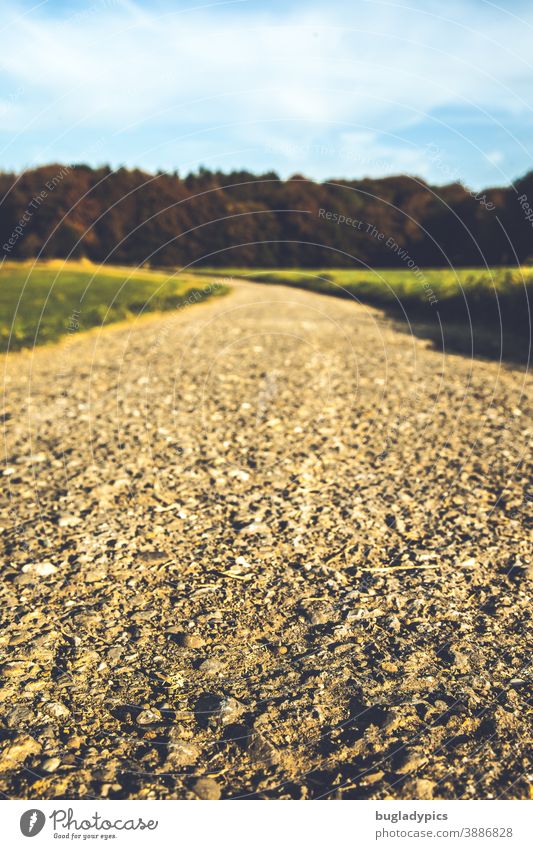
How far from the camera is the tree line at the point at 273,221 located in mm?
36438

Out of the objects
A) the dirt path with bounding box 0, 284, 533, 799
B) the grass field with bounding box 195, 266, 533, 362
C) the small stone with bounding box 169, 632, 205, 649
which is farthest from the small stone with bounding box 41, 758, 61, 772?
the grass field with bounding box 195, 266, 533, 362

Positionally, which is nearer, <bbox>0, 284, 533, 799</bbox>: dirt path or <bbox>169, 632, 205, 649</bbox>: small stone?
<bbox>0, 284, 533, 799</bbox>: dirt path

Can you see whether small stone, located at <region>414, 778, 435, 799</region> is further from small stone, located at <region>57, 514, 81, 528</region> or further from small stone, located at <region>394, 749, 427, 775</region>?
small stone, located at <region>57, 514, 81, 528</region>

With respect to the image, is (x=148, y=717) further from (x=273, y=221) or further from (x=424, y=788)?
(x=273, y=221)

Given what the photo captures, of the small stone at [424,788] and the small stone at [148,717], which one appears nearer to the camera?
the small stone at [424,788]

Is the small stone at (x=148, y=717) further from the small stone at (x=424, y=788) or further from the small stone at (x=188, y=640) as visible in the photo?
the small stone at (x=424, y=788)

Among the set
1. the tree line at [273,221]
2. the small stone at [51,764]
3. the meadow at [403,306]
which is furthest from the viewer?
the tree line at [273,221]

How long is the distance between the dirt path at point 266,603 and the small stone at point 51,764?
0.4 inches

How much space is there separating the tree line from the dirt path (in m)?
22.4

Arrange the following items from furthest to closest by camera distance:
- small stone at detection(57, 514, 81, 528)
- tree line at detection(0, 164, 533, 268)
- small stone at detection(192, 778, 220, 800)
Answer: tree line at detection(0, 164, 533, 268)
small stone at detection(57, 514, 81, 528)
small stone at detection(192, 778, 220, 800)

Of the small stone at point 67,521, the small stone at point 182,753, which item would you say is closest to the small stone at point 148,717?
the small stone at point 182,753

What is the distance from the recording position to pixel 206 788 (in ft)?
11.0

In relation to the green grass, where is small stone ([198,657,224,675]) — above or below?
below

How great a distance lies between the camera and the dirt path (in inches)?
140
